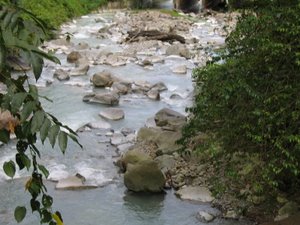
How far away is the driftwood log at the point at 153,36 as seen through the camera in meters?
16.6

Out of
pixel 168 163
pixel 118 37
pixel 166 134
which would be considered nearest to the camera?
pixel 168 163

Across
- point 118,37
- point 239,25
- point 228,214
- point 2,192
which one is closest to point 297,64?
point 239,25

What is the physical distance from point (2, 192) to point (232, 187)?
2924 mm

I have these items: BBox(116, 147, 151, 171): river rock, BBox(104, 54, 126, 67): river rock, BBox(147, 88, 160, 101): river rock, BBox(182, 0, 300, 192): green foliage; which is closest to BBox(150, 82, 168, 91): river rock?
BBox(147, 88, 160, 101): river rock

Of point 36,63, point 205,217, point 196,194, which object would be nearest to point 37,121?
point 36,63

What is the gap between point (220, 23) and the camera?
20156 millimetres

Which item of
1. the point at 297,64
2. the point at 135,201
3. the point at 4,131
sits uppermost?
the point at 4,131

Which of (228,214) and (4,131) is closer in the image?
(4,131)

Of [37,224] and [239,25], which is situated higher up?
[239,25]

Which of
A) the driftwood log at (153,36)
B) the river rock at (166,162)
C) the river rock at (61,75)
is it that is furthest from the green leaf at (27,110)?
the driftwood log at (153,36)

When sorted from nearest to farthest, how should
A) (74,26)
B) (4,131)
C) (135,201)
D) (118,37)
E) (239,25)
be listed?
(4,131) < (239,25) < (135,201) < (118,37) < (74,26)

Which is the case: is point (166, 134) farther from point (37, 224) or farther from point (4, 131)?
point (4, 131)

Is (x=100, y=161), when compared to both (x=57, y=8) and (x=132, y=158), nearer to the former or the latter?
(x=132, y=158)

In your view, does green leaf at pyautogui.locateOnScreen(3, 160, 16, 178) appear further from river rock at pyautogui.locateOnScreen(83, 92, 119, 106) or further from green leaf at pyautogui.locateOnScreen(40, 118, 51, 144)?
river rock at pyautogui.locateOnScreen(83, 92, 119, 106)
